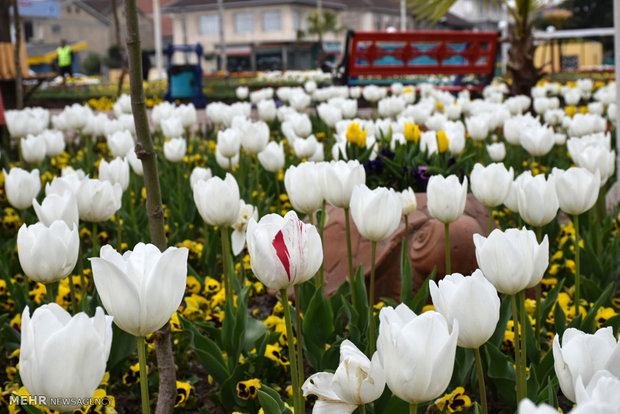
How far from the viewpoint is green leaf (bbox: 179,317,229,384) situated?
2148 mm

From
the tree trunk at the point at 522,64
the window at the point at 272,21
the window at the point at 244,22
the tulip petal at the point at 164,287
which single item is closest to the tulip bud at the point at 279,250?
the tulip petal at the point at 164,287

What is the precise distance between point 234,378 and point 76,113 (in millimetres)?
3501

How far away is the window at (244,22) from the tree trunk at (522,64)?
4427 cm

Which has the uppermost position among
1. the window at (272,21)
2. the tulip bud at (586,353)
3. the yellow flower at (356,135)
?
the window at (272,21)

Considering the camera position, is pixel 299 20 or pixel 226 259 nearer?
pixel 226 259

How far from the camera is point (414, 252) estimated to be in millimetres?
3100

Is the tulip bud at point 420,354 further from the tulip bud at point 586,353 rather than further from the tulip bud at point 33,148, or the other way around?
the tulip bud at point 33,148

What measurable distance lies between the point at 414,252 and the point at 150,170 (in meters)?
1.42

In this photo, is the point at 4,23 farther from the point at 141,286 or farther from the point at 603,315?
the point at 141,286

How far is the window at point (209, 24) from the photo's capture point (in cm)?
5225

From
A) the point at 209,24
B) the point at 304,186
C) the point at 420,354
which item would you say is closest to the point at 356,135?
the point at 304,186

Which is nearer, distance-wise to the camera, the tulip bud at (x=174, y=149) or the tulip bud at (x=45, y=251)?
the tulip bud at (x=45, y=251)

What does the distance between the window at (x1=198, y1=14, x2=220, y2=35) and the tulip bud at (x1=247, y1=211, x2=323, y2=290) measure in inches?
2064

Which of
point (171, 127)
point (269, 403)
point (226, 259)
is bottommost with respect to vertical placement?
point (269, 403)
